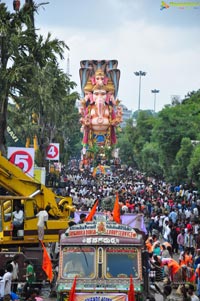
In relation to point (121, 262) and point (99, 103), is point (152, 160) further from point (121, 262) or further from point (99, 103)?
point (121, 262)

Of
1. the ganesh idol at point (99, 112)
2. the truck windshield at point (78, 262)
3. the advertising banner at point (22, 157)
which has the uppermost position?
the ganesh idol at point (99, 112)

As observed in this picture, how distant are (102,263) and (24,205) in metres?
6.41

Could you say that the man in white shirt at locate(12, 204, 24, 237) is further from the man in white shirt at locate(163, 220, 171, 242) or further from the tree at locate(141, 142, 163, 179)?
the tree at locate(141, 142, 163, 179)

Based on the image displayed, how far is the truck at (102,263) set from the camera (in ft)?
45.8

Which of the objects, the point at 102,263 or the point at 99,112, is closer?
the point at 102,263

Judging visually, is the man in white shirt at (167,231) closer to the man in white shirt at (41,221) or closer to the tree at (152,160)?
the man in white shirt at (41,221)

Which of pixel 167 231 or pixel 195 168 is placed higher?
pixel 195 168

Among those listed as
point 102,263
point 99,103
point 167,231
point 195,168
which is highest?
point 99,103

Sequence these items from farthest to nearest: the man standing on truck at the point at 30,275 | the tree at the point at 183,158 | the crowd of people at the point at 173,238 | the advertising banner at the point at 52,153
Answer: the tree at the point at 183,158, the advertising banner at the point at 52,153, the crowd of people at the point at 173,238, the man standing on truck at the point at 30,275

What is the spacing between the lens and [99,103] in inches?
4400

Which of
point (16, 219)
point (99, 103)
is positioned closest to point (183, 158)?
point (16, 219)

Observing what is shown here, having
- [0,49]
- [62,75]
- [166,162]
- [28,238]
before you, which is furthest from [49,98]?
[28,238]

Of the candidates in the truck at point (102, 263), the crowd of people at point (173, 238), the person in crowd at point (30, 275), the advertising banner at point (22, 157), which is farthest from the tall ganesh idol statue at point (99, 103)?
the truck at point (102, 263)

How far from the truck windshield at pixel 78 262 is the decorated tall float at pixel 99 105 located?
95211mm
